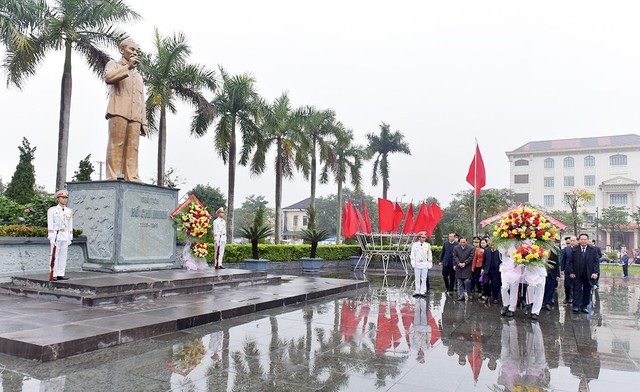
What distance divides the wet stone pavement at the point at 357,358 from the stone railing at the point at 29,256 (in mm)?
4503

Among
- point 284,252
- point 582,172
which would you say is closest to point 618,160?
point 582,172

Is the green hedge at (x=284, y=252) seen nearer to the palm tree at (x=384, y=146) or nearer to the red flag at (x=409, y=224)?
the red flag at (x=409, y=224)

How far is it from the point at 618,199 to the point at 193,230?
226ft

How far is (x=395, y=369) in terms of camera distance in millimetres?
4527

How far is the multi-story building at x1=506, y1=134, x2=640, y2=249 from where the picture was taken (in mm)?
61906

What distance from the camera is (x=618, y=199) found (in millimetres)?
62406

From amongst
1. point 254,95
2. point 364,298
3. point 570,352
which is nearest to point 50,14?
point 254,95

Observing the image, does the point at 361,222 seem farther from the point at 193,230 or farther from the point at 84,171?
the point at 84,171

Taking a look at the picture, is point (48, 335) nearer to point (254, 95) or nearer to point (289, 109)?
point (254, 95)

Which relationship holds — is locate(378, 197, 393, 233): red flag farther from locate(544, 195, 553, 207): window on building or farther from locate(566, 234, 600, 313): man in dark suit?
locate(544, 195, 553, 207): window on building

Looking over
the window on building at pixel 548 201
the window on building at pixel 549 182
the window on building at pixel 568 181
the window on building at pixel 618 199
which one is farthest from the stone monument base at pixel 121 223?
the window on building at pixel 618 199

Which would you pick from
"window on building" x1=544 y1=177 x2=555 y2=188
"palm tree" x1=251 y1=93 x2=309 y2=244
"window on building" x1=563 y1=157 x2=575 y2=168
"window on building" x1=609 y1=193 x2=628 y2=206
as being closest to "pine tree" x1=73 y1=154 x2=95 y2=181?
"palm tree" x1=251 y1=93 x2=309 y2=244

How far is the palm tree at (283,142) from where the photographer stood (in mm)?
22328

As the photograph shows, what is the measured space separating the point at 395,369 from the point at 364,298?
216 inches
